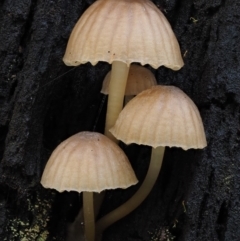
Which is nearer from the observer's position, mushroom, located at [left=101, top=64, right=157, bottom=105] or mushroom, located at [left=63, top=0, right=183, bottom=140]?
mushroom, located at [left=63, top=0, right=183, bottom=140]

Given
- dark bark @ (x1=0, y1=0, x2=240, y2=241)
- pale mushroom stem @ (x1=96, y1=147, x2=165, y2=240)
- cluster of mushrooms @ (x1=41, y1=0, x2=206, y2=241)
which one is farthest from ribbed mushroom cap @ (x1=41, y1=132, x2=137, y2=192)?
dark bark @ (x1=0, y1=0, x2=240, y2=241)

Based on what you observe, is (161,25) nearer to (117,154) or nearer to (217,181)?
(117,154)

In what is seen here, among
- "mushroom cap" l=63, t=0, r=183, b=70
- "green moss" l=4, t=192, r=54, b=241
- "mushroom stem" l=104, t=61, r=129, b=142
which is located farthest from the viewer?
"green moss" l=4, t=192, r=54, b=241

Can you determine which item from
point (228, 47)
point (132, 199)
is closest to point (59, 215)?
point (132, 199)

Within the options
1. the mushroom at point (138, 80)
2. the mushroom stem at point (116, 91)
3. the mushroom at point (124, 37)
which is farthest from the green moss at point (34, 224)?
the mushroom at point (124, 37)

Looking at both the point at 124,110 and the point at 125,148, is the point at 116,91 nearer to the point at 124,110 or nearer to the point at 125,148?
the point at 124,110

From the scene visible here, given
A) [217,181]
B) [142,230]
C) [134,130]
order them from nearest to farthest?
[134,130] → [217,181] → [142,230]

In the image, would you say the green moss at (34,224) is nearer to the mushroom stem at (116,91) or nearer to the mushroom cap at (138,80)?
the mushroom stem at (116,91)

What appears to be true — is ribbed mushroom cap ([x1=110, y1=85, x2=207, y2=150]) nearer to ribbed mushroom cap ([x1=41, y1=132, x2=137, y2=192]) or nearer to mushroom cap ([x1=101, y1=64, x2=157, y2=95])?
ribbed mushroom cap ([x1=41, y1=132, x2=137, y2=192])
